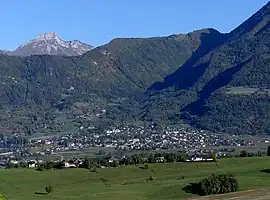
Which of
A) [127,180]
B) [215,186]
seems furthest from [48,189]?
[215,186]

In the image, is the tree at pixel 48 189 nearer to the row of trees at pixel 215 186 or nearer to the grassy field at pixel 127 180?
the grassy field at pixel 127 180

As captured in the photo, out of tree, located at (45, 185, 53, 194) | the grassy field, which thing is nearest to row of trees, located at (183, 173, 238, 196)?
the grassy field

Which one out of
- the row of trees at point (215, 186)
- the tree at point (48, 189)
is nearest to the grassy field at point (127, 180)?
the tree at point (48, 189)

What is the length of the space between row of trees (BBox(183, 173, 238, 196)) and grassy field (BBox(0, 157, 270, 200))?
1833 millimetres

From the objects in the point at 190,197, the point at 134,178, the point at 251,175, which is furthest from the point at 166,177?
the point at 190,197

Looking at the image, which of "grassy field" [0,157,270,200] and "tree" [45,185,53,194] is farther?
"tree" [45,185,53,194]

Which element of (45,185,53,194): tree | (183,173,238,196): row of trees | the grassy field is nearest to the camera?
the grassy field

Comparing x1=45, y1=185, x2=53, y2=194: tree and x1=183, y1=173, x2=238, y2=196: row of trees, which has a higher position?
x1=45, y1=185, x2=53, y2=194: tree

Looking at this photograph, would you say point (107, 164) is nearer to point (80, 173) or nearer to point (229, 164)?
point (80, 173)

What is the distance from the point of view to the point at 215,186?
118875 millimetres

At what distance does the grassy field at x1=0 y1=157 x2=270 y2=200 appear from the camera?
118062 mm

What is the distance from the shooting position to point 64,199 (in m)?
112

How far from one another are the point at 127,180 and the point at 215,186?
87.4ft

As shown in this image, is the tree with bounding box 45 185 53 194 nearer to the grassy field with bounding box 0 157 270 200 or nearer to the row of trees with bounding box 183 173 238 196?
the grassy field with bounding box 0 157 270 200
